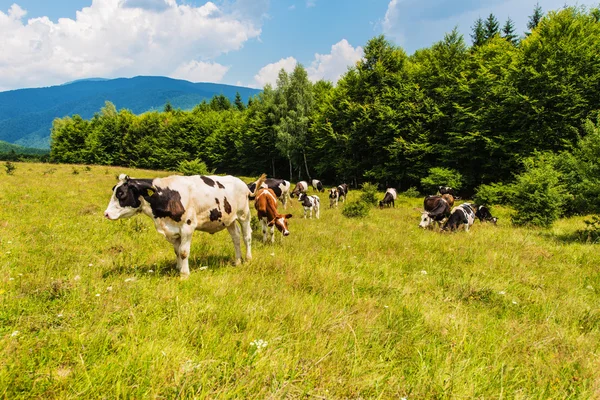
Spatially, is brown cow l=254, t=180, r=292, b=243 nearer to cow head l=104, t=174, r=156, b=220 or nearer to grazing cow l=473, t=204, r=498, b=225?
cow head l=104, t=174, r=156, b=220

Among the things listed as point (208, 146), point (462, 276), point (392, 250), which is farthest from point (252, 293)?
point (208, 146)

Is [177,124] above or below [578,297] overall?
above

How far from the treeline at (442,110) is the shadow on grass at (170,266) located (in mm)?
24003

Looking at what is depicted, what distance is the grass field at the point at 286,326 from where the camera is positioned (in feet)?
7.52

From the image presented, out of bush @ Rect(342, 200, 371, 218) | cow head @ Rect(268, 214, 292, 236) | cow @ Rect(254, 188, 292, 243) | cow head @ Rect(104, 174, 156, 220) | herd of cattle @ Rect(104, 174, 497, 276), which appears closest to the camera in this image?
cow head @ Rect(104, 174, 156, 220)

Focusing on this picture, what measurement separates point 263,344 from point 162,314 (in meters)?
1.49

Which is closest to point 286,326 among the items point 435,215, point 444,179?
point 435,215

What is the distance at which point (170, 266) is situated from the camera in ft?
18.3

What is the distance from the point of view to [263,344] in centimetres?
265

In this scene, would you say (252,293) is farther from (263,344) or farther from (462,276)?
(462,276)

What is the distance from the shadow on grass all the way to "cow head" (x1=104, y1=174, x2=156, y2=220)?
1.04 m

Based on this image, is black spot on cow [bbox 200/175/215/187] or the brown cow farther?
the brown cow

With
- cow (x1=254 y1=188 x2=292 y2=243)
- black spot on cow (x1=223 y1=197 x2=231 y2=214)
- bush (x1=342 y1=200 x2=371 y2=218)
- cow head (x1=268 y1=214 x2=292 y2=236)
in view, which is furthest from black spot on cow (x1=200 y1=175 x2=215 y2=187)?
bush (x1=342 y1=200 x2=371 y2=218)

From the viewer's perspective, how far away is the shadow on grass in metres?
4.91
